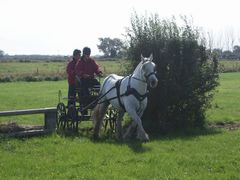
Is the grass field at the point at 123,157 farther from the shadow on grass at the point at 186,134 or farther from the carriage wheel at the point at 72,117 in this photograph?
the carriage wheel at the point at 72,117

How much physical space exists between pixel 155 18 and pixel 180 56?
1636 millimetres

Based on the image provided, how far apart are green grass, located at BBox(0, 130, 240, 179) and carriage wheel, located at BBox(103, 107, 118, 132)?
1.93 meters

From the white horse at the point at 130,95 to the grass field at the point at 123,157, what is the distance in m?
0.55

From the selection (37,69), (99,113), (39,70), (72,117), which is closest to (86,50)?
(99,113)

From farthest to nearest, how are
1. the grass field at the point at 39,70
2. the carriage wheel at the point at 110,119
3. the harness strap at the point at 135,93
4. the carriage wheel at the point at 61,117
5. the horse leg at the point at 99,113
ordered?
the grass field at the point at 39,70 < the carriage wheel at the point at 110,119 < the carriage wheel at the point at 61,117 < the horse leg at the point at 99,113 < the harness strap at the point at 135,93

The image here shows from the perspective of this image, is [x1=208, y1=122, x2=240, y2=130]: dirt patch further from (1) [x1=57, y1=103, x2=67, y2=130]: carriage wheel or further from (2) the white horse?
(1) [x1=57, y1=103, x2=67, y2=130]: carriage wheel

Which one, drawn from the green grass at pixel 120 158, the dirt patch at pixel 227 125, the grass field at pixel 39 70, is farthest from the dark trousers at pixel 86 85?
the grass field at pixel 39 70

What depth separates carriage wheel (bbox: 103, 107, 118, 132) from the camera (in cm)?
1526

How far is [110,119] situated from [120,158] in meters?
4.91

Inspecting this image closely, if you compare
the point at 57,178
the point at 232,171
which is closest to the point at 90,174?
the point at 57,178

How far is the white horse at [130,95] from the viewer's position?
41.1 ft

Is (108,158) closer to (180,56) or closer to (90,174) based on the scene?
(90,174)

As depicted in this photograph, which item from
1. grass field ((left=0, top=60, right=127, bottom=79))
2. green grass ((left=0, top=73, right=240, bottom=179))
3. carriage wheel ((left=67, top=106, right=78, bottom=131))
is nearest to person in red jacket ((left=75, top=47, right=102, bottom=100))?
carriage wheel ((left=67, top=106, right=78, bottom=131))

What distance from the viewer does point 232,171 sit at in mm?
9250
